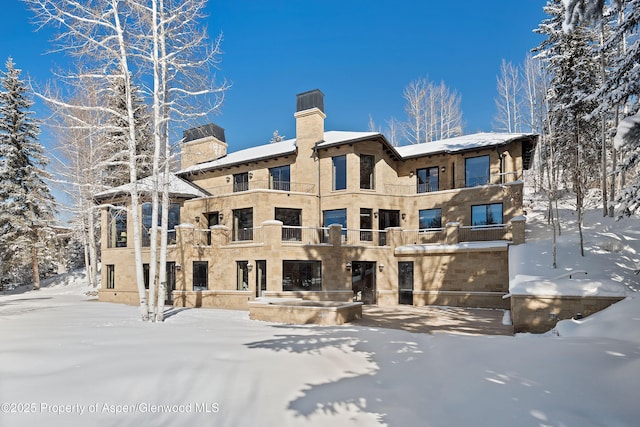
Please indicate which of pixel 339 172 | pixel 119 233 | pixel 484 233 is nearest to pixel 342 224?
pixel 339 172

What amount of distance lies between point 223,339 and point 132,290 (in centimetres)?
1472

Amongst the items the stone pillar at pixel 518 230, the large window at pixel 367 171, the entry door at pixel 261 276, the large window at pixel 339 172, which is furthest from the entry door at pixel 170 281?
the stone pillar at pixel 518 230

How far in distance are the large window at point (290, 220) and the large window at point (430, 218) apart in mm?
7711

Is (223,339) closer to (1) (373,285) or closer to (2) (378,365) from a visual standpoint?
(2) (378,365)

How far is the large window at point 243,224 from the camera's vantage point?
66.3ft

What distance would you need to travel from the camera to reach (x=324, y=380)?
233 inches

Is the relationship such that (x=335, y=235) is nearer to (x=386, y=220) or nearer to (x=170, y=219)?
(x=386, y=220)

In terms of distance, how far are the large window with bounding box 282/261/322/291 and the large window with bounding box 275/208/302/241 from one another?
2258 millimetres

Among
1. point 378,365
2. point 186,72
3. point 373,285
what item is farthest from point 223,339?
point 373,285

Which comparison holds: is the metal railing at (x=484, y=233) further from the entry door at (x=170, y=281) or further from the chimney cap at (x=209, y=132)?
the chimney cap at (x=209, y=132)

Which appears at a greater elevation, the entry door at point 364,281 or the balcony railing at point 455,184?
the balcony railing at point 455,184

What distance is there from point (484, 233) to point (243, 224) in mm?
14027

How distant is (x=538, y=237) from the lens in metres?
19.3

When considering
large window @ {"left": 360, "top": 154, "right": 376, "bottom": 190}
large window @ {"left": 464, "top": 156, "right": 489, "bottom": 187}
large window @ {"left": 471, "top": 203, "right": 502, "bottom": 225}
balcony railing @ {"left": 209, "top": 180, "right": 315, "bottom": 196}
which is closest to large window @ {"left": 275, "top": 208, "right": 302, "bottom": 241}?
balcony railing @ {"left": 209, "top": 180, "right": 315, "bottom": 196}
